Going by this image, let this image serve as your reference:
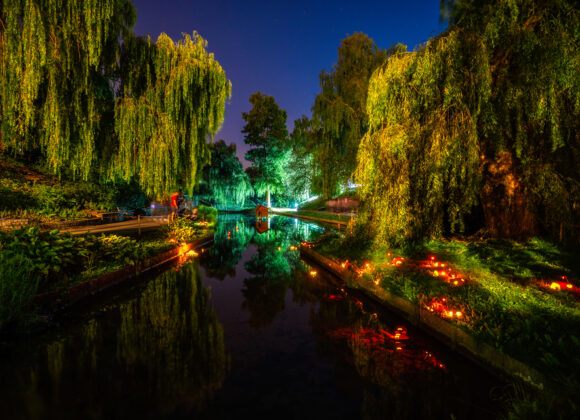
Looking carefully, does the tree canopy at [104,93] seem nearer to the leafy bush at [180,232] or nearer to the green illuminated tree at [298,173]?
the leafy bush at [180,232]

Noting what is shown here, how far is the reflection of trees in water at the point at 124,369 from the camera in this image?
3088mm

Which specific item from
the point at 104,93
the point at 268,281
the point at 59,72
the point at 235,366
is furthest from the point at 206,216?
the point at 235,366

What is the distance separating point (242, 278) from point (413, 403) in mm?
5873

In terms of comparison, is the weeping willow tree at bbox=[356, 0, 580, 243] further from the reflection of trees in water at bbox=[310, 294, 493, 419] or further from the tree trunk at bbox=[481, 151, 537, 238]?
the reflection of trees in water at bbox=[310, 294, 493, 419]

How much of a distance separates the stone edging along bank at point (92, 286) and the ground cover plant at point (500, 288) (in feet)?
18.5

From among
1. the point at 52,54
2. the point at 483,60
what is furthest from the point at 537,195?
the point at 52,54

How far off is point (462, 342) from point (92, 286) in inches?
270

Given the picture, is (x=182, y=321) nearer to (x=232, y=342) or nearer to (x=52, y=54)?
(x=232, y=342)

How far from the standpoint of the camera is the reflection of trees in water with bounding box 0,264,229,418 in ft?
10.1

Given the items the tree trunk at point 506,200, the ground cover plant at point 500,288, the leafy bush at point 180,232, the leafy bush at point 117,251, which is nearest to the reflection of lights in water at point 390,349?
the ground cover plant at point 500,288

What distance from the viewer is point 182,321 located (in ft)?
17.4

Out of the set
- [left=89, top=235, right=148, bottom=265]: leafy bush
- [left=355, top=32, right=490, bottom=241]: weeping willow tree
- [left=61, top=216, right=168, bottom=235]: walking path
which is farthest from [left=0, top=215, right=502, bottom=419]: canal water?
[left=61, top=216, right=168, bottom=235]: walking path

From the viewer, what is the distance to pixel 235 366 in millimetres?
3939

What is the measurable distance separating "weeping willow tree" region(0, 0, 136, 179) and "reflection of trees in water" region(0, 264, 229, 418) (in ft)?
20.7
